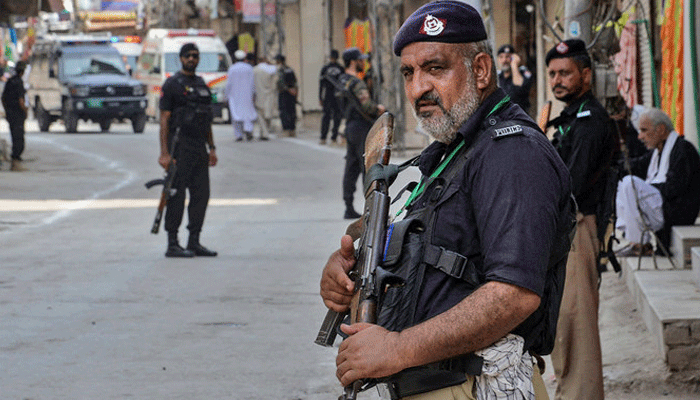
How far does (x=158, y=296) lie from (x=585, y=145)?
4.44m

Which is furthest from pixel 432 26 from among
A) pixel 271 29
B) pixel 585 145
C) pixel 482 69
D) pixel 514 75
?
pixel 271 29

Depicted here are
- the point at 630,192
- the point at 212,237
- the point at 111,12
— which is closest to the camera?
the point at 630,192

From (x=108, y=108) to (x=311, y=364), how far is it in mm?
25835

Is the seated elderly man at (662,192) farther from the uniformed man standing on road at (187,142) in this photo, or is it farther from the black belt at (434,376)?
the black belt at (434,376)

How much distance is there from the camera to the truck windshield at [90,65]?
32.5m

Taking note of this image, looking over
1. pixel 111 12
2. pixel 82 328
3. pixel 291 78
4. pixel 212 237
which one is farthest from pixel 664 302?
pixel 111 12

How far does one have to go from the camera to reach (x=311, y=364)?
6.67m

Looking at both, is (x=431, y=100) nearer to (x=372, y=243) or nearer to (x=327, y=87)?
(x=372, y=243)

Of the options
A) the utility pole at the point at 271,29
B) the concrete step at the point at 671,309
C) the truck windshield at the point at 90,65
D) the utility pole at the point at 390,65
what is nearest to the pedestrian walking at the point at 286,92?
the utility pole at the point at 271,29

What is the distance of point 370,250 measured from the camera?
2.71 m

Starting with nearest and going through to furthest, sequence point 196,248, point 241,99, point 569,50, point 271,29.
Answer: point 569,50 → point 196,248 → point 241,99 → point 271,29

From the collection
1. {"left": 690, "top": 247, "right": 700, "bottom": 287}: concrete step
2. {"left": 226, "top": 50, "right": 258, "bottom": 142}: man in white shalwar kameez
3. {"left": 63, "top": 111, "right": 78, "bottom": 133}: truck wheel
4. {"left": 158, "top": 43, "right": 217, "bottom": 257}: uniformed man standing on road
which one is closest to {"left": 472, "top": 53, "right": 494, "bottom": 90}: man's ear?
{"left": 690, "top": 247, "right": 700, "bottom": 287}: concrete step

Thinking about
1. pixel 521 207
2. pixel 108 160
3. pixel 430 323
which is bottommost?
pixel 108 160

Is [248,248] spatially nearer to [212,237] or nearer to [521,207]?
[212,237]
